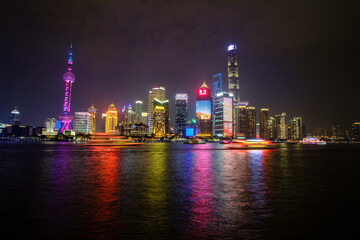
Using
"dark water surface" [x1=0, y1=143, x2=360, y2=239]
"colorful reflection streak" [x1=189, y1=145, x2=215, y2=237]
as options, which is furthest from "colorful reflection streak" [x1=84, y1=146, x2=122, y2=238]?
"colorful reflection streak" [x1=189, y1=145, x2=215, y2=237]

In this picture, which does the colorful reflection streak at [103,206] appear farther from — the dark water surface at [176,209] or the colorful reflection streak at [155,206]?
the colorful reflection streak at [155,206]

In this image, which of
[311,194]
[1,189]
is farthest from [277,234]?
[1,189]

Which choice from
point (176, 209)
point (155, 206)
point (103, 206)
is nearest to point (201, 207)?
point (176, 209)

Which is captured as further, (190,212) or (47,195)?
(47,195)

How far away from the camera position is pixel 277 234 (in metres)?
7.84

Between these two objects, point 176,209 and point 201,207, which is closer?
point 176,209

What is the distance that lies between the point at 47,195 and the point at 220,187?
33.3 feet

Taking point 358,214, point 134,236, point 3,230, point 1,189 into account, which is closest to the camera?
point 134,236

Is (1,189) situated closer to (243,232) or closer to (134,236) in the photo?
(134,236)

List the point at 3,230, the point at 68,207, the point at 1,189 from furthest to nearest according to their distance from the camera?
the point at 1,189, the point at 68,207, the point at 3,230

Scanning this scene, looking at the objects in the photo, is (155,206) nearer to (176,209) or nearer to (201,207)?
(176,209)

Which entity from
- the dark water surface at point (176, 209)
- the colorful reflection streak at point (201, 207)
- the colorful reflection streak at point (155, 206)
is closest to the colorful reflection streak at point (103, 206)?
the dark water surface at point (176, 209)

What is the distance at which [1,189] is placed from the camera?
588 inches

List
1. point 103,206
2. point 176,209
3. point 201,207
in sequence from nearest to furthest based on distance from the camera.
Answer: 1. point 176,209
2. point 201,207
3. point 103,206
